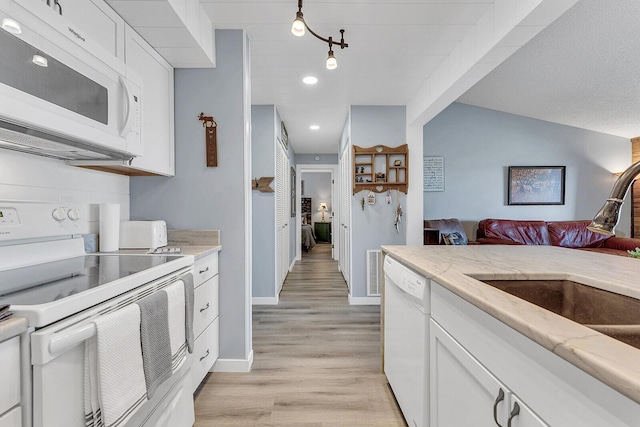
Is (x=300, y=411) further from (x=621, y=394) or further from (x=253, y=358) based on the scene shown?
(x=621, y=394)

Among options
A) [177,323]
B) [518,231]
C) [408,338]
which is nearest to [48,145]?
[177,323]

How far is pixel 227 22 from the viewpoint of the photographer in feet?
6.68

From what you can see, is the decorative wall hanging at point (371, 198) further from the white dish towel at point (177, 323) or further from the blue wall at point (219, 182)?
the white dish towel at point (177, 323)

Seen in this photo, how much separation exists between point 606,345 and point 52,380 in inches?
46.9

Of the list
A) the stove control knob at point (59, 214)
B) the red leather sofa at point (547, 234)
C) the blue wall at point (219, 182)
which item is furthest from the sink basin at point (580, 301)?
the red leather sofa at point (547, 234)

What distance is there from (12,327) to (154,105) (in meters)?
1.56

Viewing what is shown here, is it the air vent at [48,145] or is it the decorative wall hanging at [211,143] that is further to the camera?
the decorative wall hanging at [211,143]

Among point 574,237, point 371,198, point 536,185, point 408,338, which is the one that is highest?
point 536,185

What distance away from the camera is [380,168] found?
3648mm

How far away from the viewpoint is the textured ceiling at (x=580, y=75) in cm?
232

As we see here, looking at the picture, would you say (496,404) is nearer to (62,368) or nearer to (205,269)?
(62,368)

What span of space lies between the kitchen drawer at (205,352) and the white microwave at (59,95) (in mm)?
1117

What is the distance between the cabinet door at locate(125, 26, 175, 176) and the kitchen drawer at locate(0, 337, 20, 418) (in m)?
1.16

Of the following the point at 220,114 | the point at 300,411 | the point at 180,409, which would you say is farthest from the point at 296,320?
the point at 220,114
